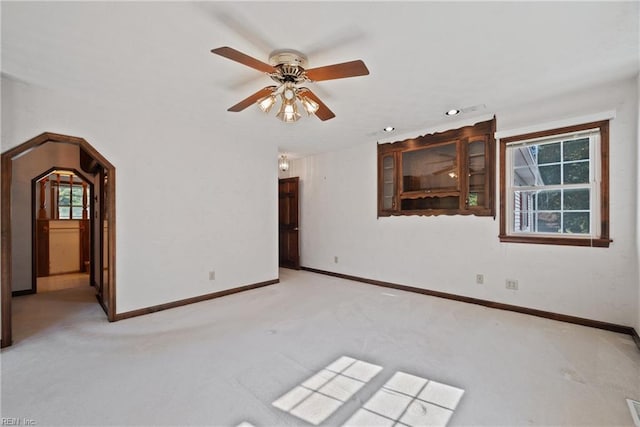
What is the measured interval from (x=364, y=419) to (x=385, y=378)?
0.47m

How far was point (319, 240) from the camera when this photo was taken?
5.93 m

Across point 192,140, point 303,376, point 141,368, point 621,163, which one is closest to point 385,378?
point 303,376

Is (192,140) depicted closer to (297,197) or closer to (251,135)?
(251,135)

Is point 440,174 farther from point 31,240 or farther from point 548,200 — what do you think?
point 31,240

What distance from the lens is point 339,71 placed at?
2.08 metres

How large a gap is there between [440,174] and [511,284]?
170cm

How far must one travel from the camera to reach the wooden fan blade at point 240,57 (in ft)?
5.81

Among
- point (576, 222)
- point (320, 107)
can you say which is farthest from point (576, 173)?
point (320, 107)

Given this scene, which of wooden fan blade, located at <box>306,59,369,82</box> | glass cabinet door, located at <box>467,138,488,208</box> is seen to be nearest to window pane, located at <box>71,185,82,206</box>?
wooden fan blade, located at <box>306,59,369,82</box>

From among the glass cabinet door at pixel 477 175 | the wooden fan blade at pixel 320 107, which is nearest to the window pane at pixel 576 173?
the glass cabinet door at pixel 477 175

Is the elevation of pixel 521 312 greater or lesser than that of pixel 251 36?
lesser

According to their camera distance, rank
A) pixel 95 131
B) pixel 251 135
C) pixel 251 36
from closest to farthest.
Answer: pixel 251 36 → pixel 95 131 → pixel 251 135

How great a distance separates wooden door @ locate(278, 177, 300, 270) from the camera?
6312 mm

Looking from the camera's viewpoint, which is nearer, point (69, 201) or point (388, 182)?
point (388, 182)
